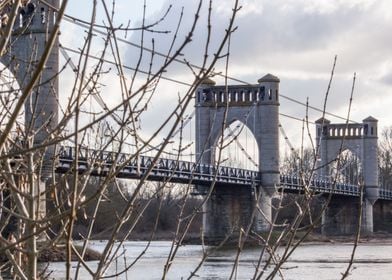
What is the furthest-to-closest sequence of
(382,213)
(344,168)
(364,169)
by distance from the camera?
(382,213) < (364,169) < (344,168)

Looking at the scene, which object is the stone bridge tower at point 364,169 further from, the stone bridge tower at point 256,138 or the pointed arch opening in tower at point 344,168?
the stone bridge tower at point 256,138

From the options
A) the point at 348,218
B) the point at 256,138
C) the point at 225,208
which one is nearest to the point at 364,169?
the point at 348,218

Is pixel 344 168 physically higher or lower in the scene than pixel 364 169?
lower

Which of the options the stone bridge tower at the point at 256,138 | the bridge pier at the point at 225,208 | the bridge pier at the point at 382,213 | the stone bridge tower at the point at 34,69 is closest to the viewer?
the stone bridge tower at the point at 34,69

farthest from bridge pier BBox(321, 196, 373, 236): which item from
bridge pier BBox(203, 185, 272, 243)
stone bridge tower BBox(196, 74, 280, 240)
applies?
bridge pier BBox(203, 185, 272, 243)

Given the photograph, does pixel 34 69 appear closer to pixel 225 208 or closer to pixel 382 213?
pixel 225 208

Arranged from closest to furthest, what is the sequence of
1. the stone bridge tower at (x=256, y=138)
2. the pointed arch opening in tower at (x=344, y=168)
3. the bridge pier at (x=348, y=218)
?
the pointed arch opening in tower at (x=344, y=168) → the stone bridge tower at (x=256, y=138) → the bridge pier at (x=348, y=218)

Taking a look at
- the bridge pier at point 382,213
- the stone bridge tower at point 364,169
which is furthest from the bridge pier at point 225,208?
the bridge pier at point 382,213

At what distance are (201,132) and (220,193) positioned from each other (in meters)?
4.50

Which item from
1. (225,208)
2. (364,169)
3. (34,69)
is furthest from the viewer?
A: (364,169)

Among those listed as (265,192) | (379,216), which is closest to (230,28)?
(265,192)

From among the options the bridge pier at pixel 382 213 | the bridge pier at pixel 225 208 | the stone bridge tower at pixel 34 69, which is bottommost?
the stone bridge tower at pixel 34 69

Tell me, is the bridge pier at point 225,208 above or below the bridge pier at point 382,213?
below

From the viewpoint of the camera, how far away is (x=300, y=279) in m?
30.8
